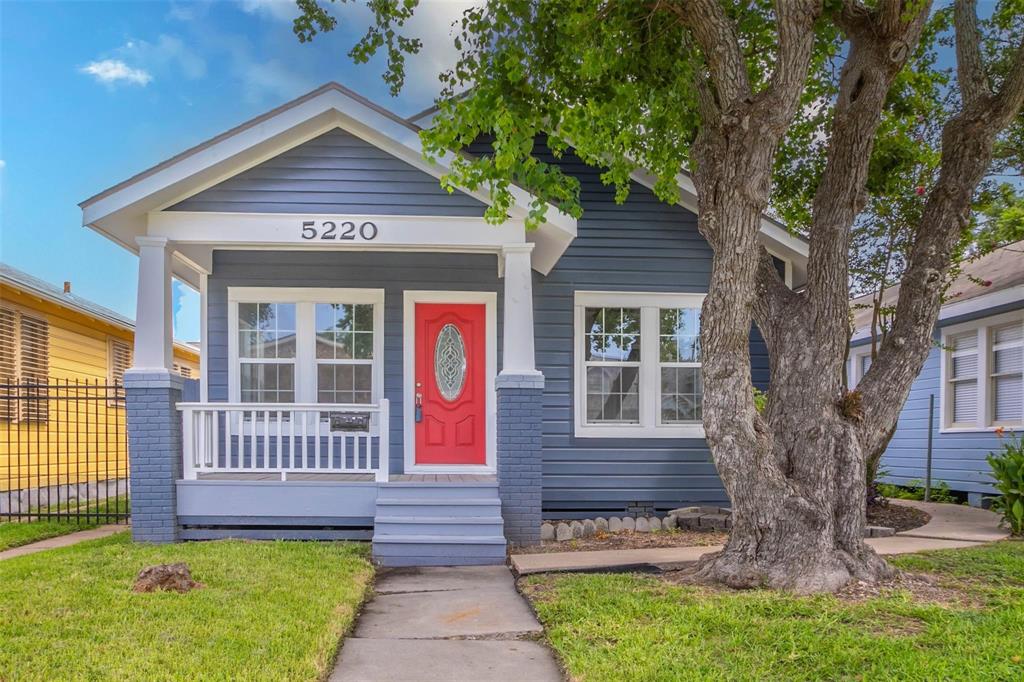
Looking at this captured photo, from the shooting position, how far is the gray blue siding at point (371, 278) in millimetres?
8836

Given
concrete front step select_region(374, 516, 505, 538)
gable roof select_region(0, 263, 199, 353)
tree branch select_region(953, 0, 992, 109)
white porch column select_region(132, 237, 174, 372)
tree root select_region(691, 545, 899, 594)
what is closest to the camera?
tree root select_region(691, 545, 899, 594)

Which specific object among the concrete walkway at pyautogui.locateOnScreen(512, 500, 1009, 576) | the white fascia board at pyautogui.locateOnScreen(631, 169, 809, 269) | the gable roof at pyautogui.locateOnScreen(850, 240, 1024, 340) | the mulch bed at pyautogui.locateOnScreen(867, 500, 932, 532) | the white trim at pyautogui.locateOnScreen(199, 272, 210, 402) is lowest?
the mulch bed at pyautogui.locateOnScreen(867, 500, 932, 532)

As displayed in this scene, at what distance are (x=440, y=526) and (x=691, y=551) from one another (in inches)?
95.2

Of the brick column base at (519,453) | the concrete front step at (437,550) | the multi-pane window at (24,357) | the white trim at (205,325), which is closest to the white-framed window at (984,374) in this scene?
the brick column base at (519,453)

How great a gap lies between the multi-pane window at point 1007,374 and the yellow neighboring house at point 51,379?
36.4 ft

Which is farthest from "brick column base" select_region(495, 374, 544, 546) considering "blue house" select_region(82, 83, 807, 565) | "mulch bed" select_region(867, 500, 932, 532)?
"mulch bed" select_region(867, 500, 932, 532)

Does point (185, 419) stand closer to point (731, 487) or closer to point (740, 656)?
point (731, 487)

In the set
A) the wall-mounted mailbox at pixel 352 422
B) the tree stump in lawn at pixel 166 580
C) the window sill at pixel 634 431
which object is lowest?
the tree stump in lawn at pixel 166 580

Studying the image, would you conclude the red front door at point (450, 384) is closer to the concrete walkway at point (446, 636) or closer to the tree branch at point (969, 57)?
the concrete walkway at point (446, 636)

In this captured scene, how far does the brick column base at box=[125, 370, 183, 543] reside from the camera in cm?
721

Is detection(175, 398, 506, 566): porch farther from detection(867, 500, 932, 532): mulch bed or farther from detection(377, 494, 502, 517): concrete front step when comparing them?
detection(867, 500, 932, 532): mulch bed

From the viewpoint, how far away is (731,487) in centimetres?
532

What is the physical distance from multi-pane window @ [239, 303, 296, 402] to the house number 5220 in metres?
1.69

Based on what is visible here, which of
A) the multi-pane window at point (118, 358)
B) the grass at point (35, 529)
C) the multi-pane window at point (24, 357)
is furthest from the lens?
the multi-pane window at point (118, 358)
